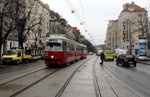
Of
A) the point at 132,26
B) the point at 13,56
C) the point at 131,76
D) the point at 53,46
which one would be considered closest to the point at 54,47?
the point at 53,46

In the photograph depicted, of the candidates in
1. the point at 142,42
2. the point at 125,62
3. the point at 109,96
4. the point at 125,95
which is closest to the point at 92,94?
the point at 109,96

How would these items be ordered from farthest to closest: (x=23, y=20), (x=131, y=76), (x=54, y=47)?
(x=23, y=20)
(x=54, y=47)
(x=131, y=76)

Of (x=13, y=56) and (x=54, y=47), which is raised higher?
(x=54, y=47)

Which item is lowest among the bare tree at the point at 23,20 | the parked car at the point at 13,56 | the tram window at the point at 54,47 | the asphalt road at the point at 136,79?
the asphalt road at the point at 136,79

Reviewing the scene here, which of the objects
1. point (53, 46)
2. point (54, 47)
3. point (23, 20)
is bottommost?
point (54, 47)

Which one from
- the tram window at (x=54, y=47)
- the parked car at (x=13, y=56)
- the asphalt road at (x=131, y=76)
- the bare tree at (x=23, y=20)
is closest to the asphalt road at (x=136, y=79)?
the asphalt road at (x=131, y=76)

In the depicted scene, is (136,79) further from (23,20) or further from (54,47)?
(23,20)

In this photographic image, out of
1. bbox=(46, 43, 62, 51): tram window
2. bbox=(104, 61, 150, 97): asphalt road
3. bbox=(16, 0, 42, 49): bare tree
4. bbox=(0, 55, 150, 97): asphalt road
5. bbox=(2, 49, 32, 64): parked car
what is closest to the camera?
bbox=(104, 61, 150, 97): asphalt road

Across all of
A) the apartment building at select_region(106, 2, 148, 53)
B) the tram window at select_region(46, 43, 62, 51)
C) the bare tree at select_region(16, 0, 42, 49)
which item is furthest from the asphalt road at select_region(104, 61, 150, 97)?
the apartment building at select_region(106, 2, 148, 53)

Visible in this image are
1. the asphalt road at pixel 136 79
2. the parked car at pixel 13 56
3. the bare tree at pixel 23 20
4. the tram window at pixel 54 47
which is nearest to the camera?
the asphalt road at pixel 136 79

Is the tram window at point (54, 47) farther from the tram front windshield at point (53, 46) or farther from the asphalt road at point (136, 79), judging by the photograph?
the asphalt road at point (136, 79)

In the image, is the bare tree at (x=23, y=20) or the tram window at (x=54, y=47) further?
the bare tree at (x=23, y=20)

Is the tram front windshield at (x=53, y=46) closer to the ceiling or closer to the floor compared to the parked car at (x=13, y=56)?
closer to the ceiling

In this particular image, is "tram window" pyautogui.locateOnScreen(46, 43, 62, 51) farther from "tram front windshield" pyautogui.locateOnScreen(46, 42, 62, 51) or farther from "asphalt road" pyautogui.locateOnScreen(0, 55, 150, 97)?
"asphalt road" pyautogui.locateOnScreen(0, 55, 150, 97)
